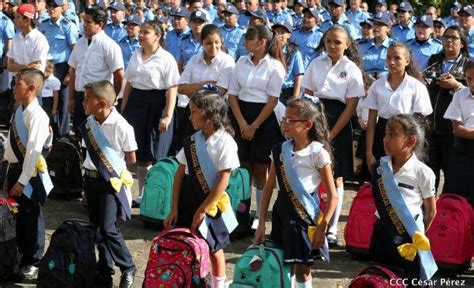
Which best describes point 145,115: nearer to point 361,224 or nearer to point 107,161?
point 107,161

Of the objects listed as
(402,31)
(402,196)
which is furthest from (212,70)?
(402,31)

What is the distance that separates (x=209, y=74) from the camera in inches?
310

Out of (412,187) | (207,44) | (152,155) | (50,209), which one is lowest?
(50,209)

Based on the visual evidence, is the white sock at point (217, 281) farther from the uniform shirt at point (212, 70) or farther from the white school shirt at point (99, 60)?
the white school shirt at point (99, 60)

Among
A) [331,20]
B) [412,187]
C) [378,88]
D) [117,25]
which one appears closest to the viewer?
[412,187]

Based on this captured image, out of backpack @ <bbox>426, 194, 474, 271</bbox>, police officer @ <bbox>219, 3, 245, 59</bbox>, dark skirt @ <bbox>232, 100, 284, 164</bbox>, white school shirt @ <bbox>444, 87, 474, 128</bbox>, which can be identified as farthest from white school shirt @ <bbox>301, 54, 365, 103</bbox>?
police officer @ <bbox>219, 3, 245, 59</bbox>

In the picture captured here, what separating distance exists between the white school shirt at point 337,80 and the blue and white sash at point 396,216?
1722 millimetres

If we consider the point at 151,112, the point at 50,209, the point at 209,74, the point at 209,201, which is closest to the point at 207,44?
the point at 209,74

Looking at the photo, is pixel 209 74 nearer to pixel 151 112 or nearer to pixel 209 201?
pixel 151 112

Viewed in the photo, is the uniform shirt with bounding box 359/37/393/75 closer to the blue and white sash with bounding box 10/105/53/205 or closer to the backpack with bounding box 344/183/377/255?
the backpack with bounding box 344/183/377/255

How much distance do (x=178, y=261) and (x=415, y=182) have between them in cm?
147

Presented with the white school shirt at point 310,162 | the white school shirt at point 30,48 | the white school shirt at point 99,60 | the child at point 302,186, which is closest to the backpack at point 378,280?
the child at point 302,186

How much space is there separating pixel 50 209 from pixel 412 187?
3927 millimetres

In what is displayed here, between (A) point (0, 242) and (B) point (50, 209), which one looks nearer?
(A) point (0, 242)
